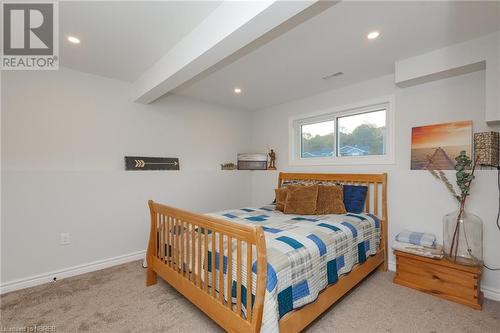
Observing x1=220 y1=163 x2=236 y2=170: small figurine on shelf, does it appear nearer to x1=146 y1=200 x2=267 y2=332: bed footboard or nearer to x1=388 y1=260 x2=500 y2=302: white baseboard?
x1=146 y1=200 x2=267 y2=332: bed footboard

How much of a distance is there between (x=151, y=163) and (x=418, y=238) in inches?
134

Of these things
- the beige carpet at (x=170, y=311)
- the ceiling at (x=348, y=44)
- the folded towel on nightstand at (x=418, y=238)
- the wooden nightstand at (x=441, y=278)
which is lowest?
the beige carpet at (x=170, y=311)

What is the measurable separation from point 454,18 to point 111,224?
4071mm

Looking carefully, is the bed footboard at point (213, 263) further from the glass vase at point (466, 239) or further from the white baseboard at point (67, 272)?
the glass vase at point (466, 239)

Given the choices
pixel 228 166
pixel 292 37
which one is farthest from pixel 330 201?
pixel 228 166

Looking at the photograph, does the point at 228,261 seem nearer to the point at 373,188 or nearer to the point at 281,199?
the point at 281,199

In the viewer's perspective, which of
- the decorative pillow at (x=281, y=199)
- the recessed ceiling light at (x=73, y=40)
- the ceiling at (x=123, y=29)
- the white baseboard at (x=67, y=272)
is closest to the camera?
the ceiling at (x=123, y=29)

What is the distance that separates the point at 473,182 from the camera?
2.31m

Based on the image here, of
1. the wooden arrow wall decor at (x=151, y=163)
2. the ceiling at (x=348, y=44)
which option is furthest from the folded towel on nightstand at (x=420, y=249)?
the wooden arrow wall decor at (x=151, y=163)

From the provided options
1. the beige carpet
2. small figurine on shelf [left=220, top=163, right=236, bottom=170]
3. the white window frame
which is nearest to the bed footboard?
the beige carpet

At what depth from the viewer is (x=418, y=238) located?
245 cm

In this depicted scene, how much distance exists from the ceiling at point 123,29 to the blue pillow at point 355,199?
8.39 ft

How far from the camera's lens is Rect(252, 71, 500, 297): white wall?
225cm

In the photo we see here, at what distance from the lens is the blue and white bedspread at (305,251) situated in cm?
147
